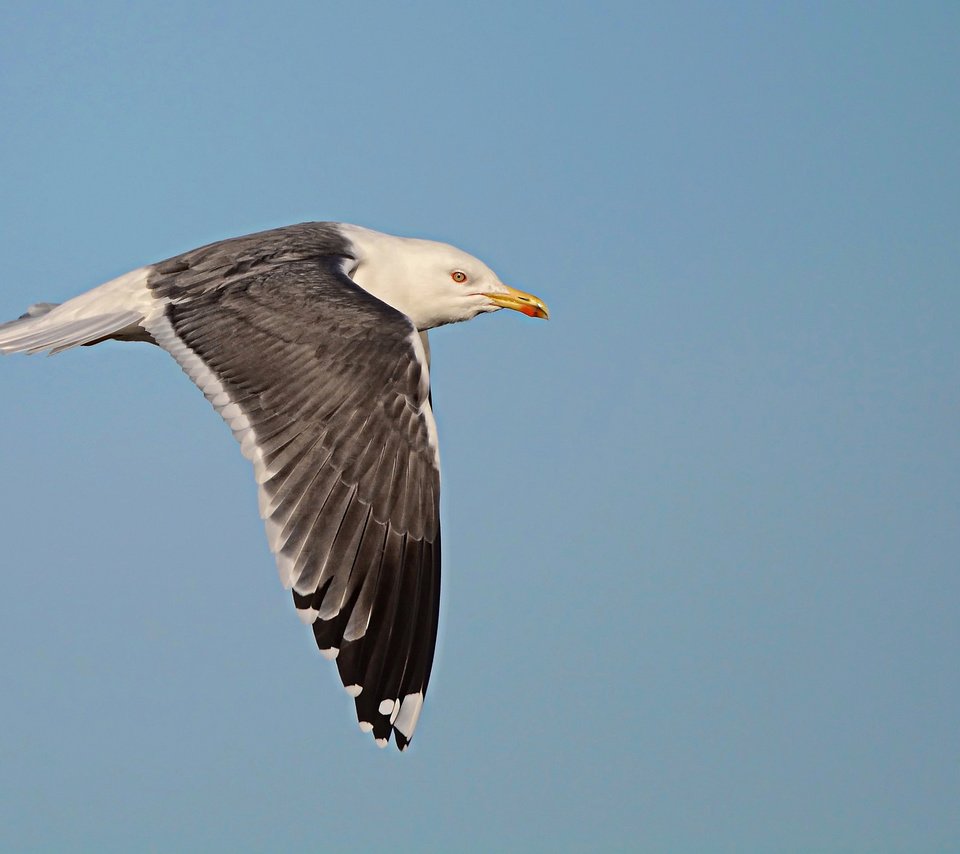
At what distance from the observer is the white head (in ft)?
33.6

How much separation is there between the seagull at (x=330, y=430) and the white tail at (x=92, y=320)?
0.02m

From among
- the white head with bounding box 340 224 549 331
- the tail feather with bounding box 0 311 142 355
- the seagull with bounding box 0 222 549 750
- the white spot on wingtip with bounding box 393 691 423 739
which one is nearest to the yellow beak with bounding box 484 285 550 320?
the white head with bounding box 340 224 549 331

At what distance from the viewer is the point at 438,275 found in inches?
418

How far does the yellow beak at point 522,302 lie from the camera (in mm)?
10734

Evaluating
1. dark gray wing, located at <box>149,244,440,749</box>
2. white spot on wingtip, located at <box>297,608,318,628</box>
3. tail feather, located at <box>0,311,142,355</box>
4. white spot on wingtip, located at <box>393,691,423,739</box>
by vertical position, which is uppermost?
tail feather, located at <box>0,311,142,355</box>

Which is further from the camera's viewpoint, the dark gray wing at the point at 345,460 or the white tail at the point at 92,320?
the white tail at the point at 92,320

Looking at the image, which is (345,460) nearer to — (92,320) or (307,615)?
(307,615)

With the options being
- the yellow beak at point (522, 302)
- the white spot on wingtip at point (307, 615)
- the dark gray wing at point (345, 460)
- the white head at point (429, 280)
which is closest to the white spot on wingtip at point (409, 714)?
the dark gray wing at point (345, 460)

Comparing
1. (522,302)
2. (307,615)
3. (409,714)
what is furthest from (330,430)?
(522,302)

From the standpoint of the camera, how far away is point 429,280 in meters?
10.6

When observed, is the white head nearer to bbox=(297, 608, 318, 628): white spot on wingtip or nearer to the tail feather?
the tail feather

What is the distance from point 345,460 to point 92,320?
270cm

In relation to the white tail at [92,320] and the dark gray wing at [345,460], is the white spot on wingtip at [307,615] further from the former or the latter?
the white tail at [92,320]

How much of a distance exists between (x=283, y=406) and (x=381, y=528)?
845 mm
